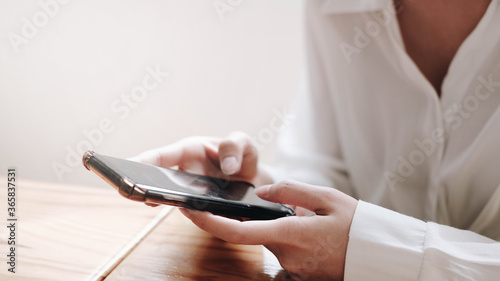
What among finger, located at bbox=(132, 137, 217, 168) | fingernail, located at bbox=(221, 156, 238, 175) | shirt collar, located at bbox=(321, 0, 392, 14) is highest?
shirt collar, located at bbox=(321, 0, 392, 14)

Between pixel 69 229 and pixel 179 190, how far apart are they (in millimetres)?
192

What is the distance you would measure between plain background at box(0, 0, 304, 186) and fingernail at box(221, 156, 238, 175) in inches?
32.2

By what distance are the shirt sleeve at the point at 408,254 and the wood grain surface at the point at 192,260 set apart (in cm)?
8

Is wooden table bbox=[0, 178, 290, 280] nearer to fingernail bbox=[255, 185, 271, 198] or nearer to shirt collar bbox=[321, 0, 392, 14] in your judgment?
fingernail bbox=[255, 185, 271, 198]

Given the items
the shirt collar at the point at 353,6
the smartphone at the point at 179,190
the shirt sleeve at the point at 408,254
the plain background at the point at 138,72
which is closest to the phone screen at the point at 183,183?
the smartphone at the point at 179,190

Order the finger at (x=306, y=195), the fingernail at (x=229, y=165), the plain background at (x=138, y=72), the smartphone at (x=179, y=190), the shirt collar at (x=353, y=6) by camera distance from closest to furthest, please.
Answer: the smartphone at (x=179, y=190), the finger at (x=306, y=195), the fingernail at (x=229, y=165), the shirt collar at (x=353, y=6), the plain background at (x=138, y=72)

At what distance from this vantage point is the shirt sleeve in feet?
1.33

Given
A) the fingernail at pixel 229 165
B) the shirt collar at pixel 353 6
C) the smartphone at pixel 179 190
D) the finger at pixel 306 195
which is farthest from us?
the shirt collar at pixel 353 6

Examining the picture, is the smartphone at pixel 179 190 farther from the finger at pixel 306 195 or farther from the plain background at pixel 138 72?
the plain background at pixel 138 72

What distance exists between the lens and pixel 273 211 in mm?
462

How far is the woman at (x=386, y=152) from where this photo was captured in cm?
42

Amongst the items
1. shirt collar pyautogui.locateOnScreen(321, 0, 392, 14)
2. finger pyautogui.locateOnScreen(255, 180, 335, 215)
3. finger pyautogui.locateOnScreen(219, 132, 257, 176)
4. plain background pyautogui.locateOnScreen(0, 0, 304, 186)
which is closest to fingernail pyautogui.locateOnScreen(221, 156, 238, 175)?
finger pyautogui.locateOnScreen(219, 132, 257, 176)

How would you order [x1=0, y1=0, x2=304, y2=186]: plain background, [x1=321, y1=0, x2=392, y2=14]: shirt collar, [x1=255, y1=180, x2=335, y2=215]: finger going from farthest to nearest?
[x1=0, y1=0, x2=304, y2=186]: plain background → [x1=321, y1=0, x2=392, y2=14]: shirt collar → [x1=255, y1=180, x2=335, y2=215]: finger

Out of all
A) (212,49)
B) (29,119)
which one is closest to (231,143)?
(212,49)
